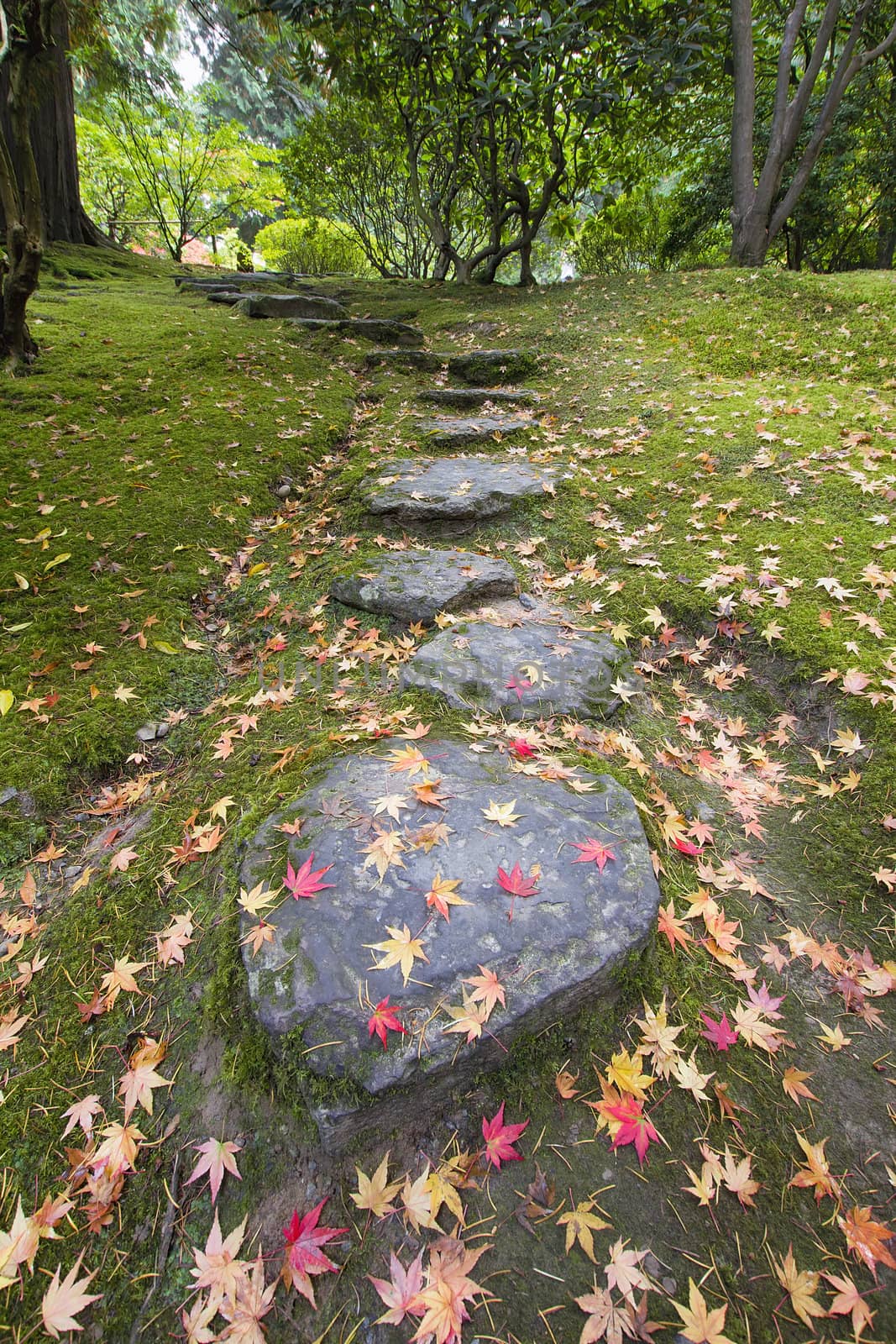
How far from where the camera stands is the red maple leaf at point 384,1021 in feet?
4.98

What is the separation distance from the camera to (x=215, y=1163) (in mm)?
1478

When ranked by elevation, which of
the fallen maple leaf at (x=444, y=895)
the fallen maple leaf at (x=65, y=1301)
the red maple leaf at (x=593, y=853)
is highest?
the red maple leaf at (x=593, y=853)

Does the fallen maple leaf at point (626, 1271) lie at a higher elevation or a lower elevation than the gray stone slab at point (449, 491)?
lower

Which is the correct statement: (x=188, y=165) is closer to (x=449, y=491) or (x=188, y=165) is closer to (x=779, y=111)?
(x=779, y=111)

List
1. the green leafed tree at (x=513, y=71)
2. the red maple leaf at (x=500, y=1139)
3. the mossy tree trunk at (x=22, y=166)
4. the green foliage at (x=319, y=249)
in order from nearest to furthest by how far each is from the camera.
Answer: the red maple leaf at (x=500, y=1139)
the mossy tree trunk at (x=22, y=166)
the green leafed tree at (x=513, y=71)
the green foliage at (x=319, y=249)

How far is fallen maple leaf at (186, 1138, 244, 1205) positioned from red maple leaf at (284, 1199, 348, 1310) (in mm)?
198

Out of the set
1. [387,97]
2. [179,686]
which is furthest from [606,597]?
[387,97]

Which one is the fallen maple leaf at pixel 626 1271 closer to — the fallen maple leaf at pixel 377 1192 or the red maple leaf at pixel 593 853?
the fallen maple leaf at pixel 377 1192

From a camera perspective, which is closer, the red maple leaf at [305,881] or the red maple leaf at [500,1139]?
the red maple leaf at [500,1139]

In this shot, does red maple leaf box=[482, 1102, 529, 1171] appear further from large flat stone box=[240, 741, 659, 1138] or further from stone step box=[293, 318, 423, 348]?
stone step box=[293, 318, 423, 348]

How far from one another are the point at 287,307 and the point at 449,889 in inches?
396

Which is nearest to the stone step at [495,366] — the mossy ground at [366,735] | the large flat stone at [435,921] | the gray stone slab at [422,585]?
the mossy ground at [366,735]

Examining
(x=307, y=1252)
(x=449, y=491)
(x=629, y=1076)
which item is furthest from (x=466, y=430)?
(x=307, y=1252)

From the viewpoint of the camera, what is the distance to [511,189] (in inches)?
400
